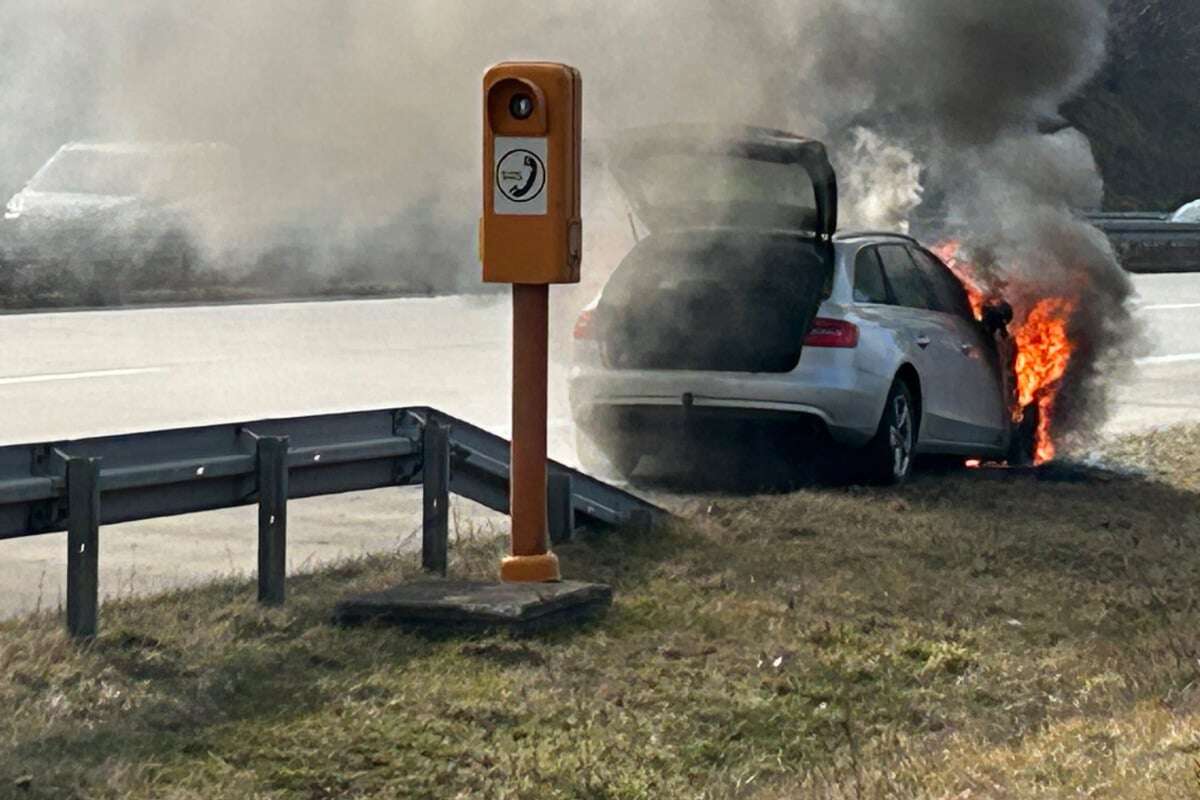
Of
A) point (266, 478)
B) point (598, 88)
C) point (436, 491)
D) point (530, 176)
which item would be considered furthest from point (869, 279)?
point (266, 478)

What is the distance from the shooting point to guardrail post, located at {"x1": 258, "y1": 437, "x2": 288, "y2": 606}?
8.24 meters

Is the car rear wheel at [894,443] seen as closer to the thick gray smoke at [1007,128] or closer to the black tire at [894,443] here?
the black tire at [894,443]

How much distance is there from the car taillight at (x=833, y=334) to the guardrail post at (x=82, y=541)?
5310mm

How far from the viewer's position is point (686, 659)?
25.7 feet

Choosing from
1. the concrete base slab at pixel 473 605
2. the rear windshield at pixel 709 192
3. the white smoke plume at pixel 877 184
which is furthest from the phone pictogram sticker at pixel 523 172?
the white smoke plume at pixel 877 184

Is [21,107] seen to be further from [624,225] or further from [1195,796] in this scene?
[1195,796]

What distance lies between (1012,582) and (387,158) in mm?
5271

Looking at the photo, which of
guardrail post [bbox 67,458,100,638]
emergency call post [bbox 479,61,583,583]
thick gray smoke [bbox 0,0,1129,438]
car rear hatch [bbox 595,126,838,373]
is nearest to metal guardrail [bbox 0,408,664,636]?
guardrail post [bbox 67,458,100,638]

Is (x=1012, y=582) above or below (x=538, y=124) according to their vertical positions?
below

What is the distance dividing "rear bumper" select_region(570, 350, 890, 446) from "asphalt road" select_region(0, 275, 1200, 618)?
3.49 feet

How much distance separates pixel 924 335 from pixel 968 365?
0.63m

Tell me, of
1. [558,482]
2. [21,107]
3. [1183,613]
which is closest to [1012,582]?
[1183,613]

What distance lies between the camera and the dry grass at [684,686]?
20.3ft

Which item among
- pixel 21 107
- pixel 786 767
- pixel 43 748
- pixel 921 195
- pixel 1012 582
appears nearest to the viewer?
pixel 43 748
